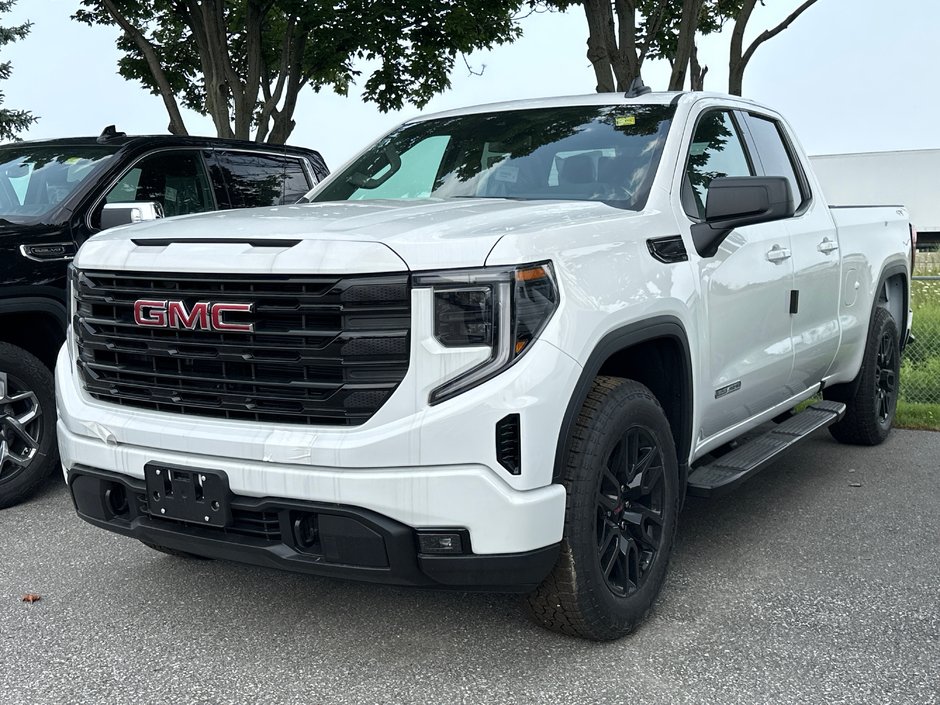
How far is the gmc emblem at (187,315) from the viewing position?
318cm

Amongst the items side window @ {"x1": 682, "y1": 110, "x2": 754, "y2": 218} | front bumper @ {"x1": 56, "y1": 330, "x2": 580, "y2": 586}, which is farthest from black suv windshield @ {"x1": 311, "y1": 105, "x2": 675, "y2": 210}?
front bumper @ {"x1": 56, "y1": 330, "x2": 580, "y2": 586}

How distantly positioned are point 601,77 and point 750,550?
875 centimetres

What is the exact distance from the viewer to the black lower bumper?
3.04m

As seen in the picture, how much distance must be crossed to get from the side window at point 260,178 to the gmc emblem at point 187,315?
132 inches

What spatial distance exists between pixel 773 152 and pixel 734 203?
1.59 metres

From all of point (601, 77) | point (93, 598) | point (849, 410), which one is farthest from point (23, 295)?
point (601, 77)

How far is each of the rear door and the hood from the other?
1.57m

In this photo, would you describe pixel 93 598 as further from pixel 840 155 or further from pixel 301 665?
pixel 840 155

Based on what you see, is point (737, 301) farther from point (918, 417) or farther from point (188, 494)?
point (918, 417)

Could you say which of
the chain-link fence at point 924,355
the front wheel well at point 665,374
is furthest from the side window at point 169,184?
the chain-link fence at point 924,355

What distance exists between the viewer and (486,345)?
300cm

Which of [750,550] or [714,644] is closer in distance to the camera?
[714,644]

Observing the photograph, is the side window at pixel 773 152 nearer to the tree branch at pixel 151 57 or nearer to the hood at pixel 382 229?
the hood at pixel 382 229

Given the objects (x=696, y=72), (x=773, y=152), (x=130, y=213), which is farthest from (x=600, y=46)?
(x=130, y=213)
